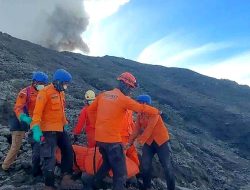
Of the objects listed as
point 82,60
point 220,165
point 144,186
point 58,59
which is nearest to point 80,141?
point 144,186

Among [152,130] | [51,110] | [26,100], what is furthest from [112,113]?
[26,100]

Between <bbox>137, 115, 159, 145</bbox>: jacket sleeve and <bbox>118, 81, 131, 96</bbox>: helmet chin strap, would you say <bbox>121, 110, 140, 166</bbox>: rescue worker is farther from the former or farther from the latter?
<bbox>118, 81, 131, 96</bbox>: helmet chin strap

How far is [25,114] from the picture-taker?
902 cm

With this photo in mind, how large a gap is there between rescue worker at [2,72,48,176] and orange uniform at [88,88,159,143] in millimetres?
1769

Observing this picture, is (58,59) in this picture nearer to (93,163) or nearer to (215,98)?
(215,98)

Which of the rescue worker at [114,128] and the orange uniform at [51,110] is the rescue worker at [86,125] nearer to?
the orange uniform at [51,110]

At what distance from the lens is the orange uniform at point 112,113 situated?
7805 mm

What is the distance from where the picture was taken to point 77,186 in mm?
8883

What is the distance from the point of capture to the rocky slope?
1781 centimetres

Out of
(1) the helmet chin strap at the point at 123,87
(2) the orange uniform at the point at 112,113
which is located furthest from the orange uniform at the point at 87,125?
(1) the helmet chin strap at the point at 123,87

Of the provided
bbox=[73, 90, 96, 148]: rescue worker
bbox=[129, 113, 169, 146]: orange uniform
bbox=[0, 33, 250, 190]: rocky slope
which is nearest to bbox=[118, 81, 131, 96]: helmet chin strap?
bbox=[73, 90, 96, 148]: rescue worker

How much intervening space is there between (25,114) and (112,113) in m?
2.17

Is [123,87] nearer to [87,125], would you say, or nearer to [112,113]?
[112,113]

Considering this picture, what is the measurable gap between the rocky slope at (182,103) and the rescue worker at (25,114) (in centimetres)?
37
